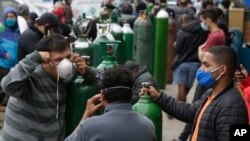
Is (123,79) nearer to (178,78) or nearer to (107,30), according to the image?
(107,30)

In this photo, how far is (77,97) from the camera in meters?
4.83

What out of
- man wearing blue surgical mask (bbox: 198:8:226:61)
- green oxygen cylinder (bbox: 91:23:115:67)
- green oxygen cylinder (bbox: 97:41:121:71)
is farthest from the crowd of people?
man wearing blue surgical mask (bbox: 198:8:226:61)

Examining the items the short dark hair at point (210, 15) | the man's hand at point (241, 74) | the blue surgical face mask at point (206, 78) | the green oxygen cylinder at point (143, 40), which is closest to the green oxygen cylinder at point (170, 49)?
the green oxygen cylinder at point (143, 40)

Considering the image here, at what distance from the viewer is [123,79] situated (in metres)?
3.99

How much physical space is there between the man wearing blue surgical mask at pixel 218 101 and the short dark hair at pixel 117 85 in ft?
2.69

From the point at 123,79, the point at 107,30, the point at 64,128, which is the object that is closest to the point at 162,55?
the point at 107,30

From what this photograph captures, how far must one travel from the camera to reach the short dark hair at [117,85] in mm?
3959

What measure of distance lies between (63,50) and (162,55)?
7.97 metres

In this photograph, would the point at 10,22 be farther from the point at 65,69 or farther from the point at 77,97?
the point at 65,69

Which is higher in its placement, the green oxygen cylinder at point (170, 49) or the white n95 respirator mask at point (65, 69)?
the white n95 respirator mask at point (65, 69)


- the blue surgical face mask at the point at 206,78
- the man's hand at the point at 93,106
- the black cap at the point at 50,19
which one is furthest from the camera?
the black cap at the point at 50,19

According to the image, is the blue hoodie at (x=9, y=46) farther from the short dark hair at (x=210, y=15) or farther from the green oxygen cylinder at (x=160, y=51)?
the short dark hair at (x=210, y=15)

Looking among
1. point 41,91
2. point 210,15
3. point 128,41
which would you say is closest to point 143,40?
point 128,41

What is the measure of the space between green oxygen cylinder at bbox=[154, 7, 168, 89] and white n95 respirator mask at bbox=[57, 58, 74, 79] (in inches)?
310
